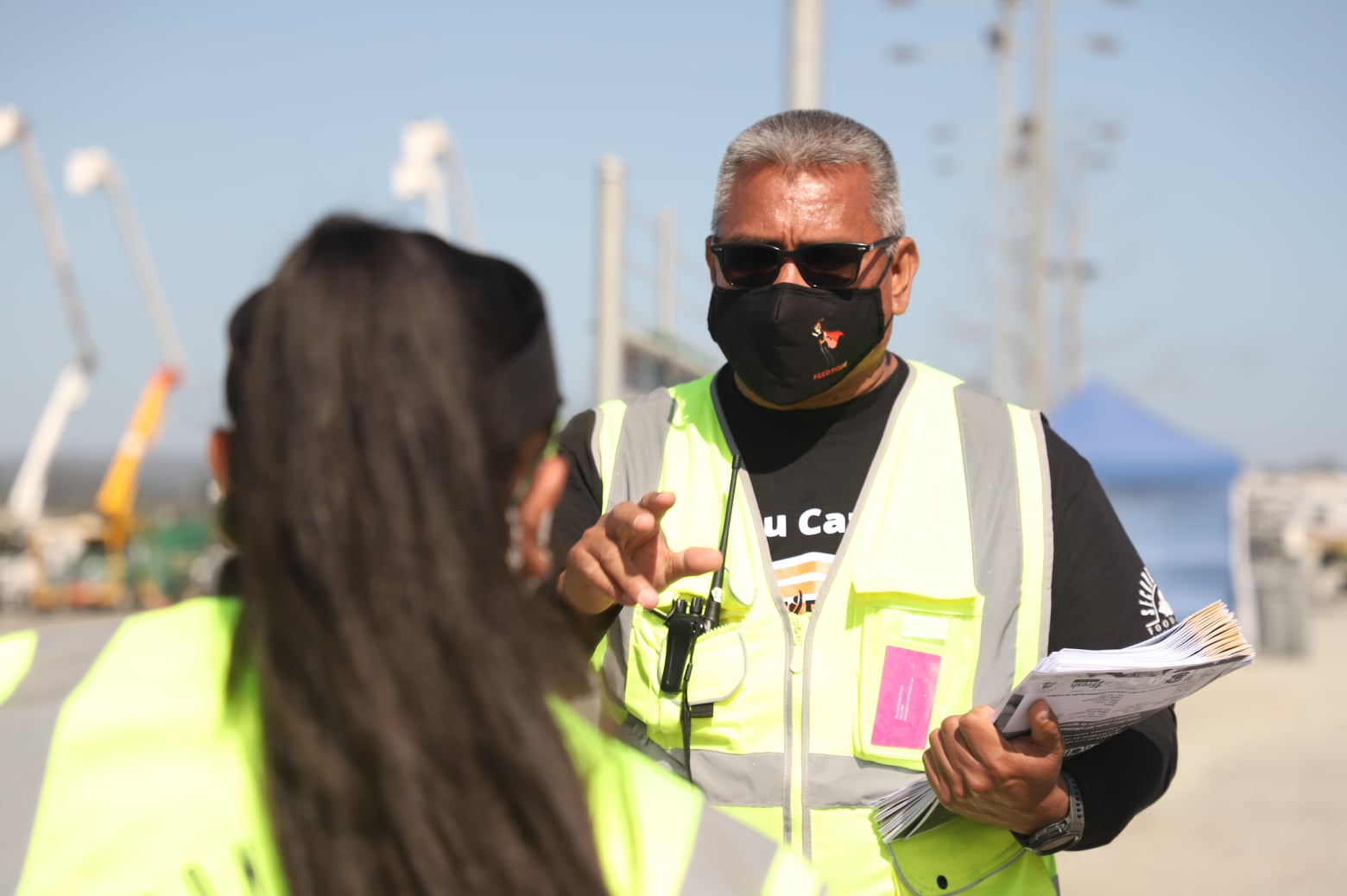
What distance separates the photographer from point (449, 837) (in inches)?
43.3

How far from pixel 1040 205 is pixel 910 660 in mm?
15874

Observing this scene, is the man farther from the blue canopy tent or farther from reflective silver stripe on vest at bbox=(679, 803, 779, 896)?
the blue canopy tent

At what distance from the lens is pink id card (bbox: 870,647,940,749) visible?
2.22 meters

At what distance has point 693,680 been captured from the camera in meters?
2.29

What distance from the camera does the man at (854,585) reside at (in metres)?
2.22

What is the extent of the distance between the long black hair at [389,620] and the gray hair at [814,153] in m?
1.50

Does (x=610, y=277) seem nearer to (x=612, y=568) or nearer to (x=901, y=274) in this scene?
(x=901, y=274)

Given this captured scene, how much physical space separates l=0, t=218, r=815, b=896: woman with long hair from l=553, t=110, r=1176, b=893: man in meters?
0.82

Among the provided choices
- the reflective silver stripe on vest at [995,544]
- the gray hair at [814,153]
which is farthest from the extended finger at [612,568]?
the gray hair at [814,153]

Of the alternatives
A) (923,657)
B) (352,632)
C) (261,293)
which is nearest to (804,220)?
(923,657)

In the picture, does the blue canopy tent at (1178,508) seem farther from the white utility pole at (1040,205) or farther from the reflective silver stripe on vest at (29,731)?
the reflective silver stripe on vest at (29,731)

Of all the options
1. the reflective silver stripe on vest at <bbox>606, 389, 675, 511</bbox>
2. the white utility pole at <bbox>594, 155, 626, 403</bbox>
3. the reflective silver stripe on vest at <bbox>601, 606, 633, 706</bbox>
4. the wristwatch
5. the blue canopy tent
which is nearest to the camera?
the wristwatch

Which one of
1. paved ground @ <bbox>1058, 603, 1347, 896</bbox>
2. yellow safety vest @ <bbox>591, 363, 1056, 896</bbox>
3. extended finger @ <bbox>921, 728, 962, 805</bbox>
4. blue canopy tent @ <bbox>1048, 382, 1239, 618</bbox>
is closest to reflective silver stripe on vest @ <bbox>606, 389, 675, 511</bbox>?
yellow safety vest @ <bbox>591, 363, 1056, 896</bbox>

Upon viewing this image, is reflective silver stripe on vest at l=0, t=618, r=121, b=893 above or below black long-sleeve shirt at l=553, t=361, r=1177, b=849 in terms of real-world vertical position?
above
